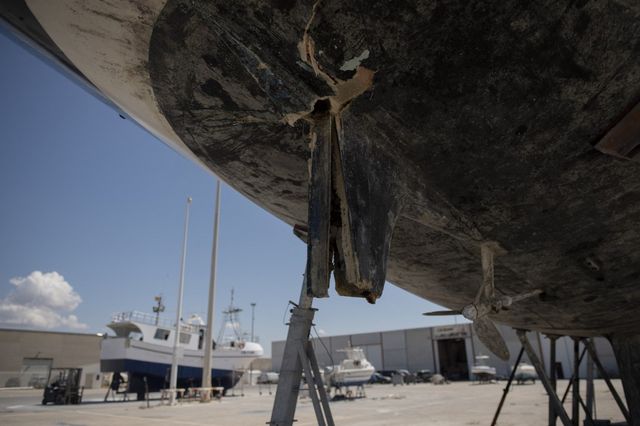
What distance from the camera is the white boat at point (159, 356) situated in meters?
19.8

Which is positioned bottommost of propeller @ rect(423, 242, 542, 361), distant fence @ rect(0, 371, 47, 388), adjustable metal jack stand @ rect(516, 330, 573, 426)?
distant fence @ rect(0, 371, 47, 388)

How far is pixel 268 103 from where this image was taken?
6.48 ft

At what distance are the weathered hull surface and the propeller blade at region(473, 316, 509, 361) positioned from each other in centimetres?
55

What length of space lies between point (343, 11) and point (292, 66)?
0.99 ft

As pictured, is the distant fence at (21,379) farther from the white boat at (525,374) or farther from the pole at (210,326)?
the white boat at (525,374)

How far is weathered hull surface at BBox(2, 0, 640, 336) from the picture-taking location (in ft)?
5.11

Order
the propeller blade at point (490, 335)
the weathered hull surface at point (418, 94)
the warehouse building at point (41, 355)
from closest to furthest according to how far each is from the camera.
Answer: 1. the weathered hull surface at point (418, 94)
2. the propeller blade at point (490, 335)
3. the warehouse building at point (41, 355)

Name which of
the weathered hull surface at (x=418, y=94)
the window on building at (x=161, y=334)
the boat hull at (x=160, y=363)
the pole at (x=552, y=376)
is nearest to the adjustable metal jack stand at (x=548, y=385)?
the pole at (x=552, y=376)

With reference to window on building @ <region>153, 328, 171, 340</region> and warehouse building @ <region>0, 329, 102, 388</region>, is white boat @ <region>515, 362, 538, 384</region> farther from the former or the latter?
warehouse building @ <region>0, 329, 102, 388</region>

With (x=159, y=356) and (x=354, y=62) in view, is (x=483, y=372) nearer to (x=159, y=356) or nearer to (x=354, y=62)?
(x=159, y=356)

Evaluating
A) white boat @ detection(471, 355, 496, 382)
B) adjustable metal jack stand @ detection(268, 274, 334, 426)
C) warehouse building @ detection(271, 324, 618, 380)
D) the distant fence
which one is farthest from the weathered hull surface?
the distant fence

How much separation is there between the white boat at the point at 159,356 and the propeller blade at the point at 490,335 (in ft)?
65.3

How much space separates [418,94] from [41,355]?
45.3 m

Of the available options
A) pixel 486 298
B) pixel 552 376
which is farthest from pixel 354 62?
pixel 552 376
